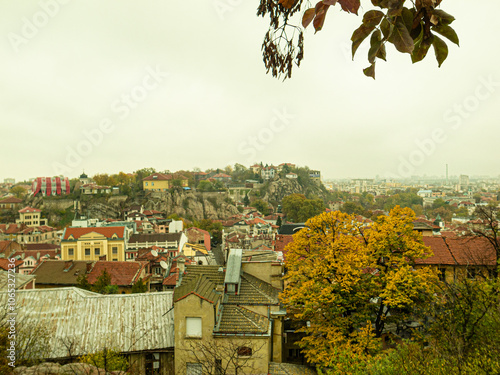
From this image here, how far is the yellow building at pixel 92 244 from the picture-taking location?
35625 millimetres

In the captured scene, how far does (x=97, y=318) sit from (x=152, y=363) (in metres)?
2.56

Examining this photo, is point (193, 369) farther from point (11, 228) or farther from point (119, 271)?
point (11, 228)

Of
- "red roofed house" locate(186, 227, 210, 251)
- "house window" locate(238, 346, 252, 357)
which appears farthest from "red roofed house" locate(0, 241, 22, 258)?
"house window" locate(238, 346, 252, 357)

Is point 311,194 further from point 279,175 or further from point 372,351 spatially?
point 372,351

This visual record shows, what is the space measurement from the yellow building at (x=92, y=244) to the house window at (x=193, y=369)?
2854 centimetres

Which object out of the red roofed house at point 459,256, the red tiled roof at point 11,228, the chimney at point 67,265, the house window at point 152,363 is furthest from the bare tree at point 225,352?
the red tiled roof at point 11,228

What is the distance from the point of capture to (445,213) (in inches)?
3157

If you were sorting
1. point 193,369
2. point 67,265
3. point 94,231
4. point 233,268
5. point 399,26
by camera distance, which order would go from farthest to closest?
point 94,231, point 67,265, point 233,268, point 193,369, point 399,26

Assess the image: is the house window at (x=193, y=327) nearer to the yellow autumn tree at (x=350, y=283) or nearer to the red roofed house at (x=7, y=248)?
the yellow autumn tree at (x=350, y=283)

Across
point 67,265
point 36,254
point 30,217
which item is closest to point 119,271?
point 67,265

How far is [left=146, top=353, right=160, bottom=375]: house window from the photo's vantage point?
33.9ft

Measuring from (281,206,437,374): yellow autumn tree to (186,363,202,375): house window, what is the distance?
343cm

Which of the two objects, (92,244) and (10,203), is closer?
(92,244)

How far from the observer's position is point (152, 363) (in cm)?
1037
